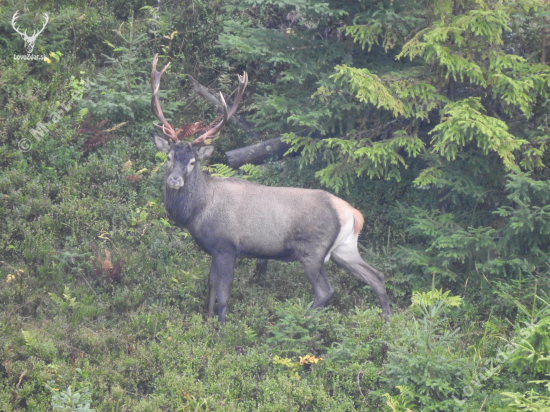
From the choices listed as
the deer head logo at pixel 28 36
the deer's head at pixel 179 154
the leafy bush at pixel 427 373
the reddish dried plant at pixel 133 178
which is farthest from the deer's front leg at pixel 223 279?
the deer head logo at pixel 28 36

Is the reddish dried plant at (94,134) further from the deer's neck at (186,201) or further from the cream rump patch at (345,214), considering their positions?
the cream rump patch at (345,214)

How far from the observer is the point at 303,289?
30.6ft

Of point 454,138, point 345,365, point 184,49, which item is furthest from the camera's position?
point 184,49

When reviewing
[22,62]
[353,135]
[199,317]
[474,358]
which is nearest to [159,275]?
[199,317]

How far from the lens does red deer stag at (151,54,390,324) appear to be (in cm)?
843

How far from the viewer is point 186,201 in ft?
27.7

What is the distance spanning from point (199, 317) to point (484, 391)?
3.64 m

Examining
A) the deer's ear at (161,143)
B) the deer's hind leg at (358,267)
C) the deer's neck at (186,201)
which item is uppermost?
the deer's ear at (161,143)

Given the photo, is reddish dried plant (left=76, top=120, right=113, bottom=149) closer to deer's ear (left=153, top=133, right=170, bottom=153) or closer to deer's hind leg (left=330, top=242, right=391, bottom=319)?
deer's ear (left=153, top=133, right=170, bottom=153)

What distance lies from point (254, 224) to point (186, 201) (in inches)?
39.2

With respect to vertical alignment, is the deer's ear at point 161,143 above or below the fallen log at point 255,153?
above

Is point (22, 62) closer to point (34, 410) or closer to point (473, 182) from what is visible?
point (34, 410)

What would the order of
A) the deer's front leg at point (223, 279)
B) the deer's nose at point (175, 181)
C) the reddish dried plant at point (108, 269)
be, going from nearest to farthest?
the deer's nose at point (175, 181), the deer's front leg at point (223, 279), the reddish dried plant at point (108, 269)

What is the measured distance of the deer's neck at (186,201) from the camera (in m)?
8.46
